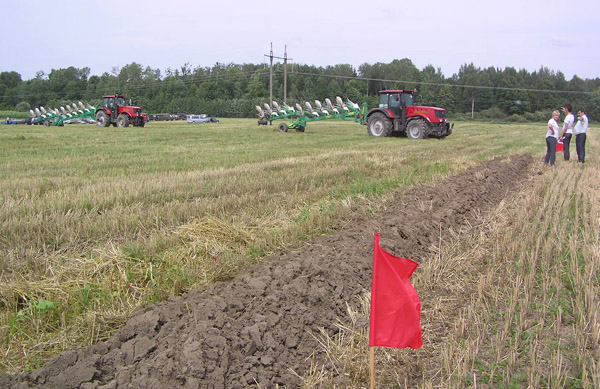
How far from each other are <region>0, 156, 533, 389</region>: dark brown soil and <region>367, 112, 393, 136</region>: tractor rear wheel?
51.4 ft

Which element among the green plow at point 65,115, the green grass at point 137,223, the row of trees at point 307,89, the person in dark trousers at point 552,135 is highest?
the row of trees at point 307,89

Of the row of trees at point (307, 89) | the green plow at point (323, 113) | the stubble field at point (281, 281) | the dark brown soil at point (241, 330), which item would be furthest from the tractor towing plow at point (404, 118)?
the row of trees at point (307, 89)

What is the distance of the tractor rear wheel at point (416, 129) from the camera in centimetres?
1934

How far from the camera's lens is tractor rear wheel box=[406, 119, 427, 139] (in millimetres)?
19344

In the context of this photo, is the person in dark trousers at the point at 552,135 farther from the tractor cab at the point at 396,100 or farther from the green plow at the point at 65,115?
the green plow at the point at 65,115

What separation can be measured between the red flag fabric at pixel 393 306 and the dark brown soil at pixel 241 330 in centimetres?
63

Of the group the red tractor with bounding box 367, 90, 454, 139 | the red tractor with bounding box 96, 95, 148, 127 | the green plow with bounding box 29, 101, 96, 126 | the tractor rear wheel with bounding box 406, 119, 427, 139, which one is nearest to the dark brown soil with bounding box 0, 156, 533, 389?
the tractor rear wheel with bounding box 406, 119, 427, 139

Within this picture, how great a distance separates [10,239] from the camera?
494 cm

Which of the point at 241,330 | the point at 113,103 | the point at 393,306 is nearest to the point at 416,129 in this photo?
the point at 241,330

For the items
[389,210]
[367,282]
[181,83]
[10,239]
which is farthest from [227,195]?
[181,83]

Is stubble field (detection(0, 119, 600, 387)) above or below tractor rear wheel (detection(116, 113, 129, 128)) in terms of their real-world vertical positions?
below

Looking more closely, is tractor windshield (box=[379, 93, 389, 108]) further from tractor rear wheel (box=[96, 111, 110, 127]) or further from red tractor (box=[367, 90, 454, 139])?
tractor rear wheel (box=[96, 111, 110, 127])

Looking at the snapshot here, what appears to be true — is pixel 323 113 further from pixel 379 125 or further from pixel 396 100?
pixel 396 100

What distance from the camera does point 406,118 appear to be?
20.2m
